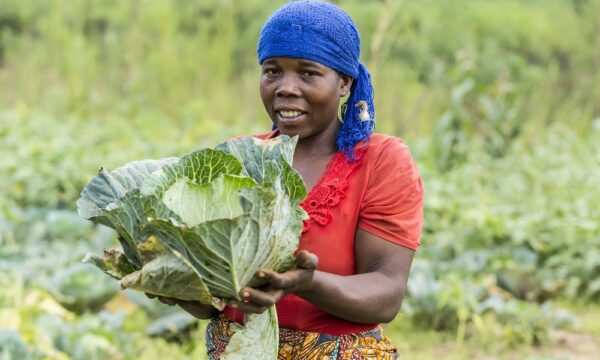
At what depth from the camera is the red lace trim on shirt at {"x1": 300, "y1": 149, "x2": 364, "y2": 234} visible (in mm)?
1929

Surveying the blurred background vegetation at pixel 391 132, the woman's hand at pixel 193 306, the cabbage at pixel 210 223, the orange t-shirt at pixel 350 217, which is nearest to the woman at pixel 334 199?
the orange t-shirt at pixel 350 217

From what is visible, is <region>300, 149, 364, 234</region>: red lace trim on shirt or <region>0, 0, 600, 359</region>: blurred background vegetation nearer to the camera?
<region>300, 149, 364, 234</region>: red lace trim on shirt

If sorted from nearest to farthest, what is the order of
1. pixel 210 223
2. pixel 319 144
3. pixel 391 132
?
pixel 210 223
pixel 319 144
pixel 391 132

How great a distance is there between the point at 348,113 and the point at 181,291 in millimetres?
733

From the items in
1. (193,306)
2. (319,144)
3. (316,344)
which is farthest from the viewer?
(319,144)

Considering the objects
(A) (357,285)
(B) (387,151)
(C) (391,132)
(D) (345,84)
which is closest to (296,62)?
(D) (345,84)

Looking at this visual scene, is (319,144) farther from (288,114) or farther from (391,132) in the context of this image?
(391,132)

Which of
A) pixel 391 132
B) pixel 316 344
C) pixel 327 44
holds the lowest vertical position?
pixel 316 344

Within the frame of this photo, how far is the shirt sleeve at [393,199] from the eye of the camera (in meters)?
1.92

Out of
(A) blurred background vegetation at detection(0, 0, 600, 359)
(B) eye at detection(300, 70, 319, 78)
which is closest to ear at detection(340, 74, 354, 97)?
(B) eye at detection(300, 70, 319, 78)

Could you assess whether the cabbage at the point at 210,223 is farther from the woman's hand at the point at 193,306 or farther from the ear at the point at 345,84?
the ear at the point at 345,84

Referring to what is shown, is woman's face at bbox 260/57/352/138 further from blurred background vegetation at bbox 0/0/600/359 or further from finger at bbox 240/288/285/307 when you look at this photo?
blurred background vegetation at bbox 0/0/600/359

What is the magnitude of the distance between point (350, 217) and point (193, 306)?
0.44 meters

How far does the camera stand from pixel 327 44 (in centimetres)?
195
